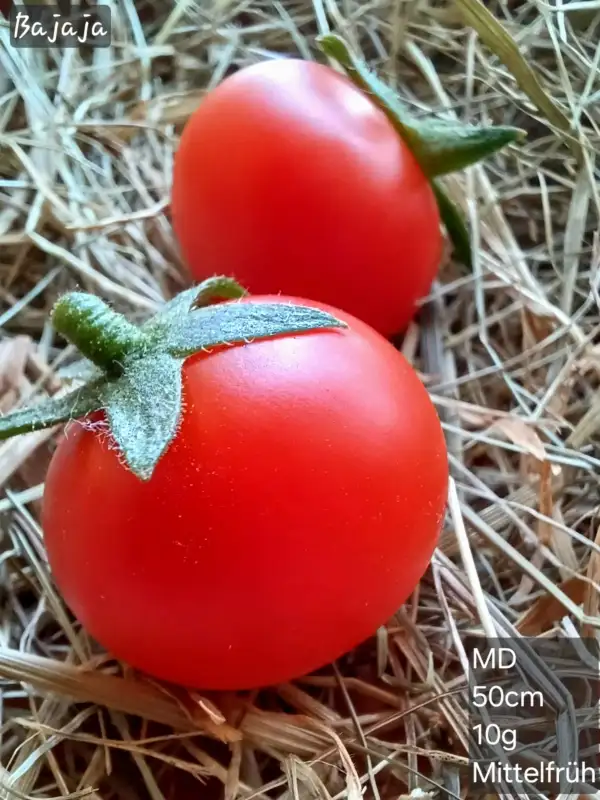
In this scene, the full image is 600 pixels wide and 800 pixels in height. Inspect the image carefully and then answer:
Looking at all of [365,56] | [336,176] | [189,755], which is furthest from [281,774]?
[365,56]

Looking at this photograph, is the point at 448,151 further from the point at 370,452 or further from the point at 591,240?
the point at 370,452

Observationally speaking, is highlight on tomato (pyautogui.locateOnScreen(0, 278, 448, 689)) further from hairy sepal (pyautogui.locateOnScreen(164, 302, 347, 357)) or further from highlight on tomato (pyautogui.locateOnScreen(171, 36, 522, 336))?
highlight on tomato (pyautogui.locateOnScreen(171, 36, 522, 336))

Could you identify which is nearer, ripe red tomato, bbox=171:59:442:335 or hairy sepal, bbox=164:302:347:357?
hairy sepal, bbox=164:302:347:357

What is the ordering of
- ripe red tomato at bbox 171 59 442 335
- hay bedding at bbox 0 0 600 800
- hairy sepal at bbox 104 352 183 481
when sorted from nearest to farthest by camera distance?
hairy sepal at bbox 104 352 183 481 < hay bedding at bbox 0 0 600 800 < ripe red tomato at bbox 171 59 442 335

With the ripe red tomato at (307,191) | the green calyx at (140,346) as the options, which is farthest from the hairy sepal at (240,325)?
the ripe red tomato at (307,191)

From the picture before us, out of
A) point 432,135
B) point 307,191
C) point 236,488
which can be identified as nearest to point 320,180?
point 307,191

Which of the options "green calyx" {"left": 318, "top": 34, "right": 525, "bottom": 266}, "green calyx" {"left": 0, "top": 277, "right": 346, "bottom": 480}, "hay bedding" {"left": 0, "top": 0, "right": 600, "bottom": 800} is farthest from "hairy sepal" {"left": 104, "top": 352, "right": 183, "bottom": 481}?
"green calyx" {"left": 318, "top": 34, "right": 525, "bottom": 266}
